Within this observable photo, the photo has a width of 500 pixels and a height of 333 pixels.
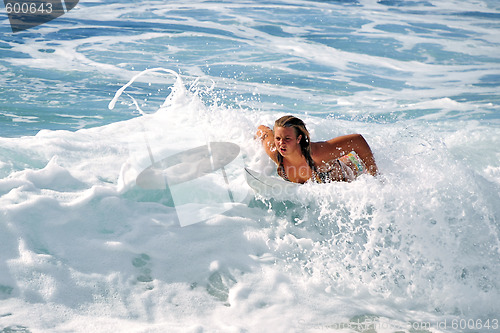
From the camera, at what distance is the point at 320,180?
13.6ft

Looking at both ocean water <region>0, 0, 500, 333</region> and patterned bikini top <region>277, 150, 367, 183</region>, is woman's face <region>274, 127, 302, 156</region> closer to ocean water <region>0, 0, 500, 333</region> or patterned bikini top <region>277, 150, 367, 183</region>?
patterned bikini top <region>277, 150, 367, 183</region>

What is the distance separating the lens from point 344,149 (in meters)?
4.14

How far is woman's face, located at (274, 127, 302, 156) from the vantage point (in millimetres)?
3982

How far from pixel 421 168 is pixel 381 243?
85cm

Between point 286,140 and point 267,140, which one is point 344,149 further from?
point 267,140

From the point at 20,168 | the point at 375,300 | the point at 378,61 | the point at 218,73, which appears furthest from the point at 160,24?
the point at 375,300

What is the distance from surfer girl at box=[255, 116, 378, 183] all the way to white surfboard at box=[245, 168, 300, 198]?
0.21 m

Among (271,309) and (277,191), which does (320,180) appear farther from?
(271,309)

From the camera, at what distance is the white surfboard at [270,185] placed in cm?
401

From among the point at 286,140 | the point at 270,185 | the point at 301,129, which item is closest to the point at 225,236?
the point at 270,185

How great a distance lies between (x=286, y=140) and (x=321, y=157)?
1.23ft

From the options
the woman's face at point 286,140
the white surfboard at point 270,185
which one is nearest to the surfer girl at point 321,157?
the woman's face at point 286,140

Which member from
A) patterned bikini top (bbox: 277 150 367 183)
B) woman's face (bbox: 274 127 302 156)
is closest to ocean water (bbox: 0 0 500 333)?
patterned bikini top (bbox: 277 150 367 183)

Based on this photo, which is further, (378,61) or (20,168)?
(378,61)
